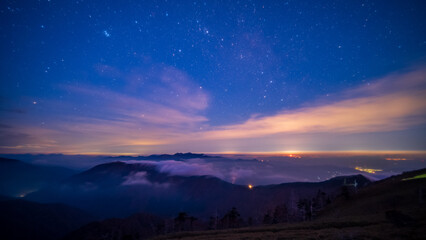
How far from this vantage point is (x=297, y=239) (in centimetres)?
2327

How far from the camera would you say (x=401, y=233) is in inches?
782

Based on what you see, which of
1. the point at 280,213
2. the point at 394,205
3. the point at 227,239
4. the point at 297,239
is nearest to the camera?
the point at 297,239

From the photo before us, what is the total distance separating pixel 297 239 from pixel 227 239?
11991 millimetres

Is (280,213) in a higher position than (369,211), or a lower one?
lower

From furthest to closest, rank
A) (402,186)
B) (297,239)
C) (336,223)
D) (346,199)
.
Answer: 1. (346,199)
2. (402,186)
3. (336,223)
4. (297,239)

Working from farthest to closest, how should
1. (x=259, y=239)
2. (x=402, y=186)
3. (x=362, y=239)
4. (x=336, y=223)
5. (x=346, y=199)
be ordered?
(x=346, y=199), (x=402, y=186), (x=336, y=223), (x=259, y=239), (x=362, y=239)

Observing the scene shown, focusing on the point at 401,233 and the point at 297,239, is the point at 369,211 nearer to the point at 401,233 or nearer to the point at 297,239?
the point at 401,233

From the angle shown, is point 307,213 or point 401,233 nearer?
point 401,233

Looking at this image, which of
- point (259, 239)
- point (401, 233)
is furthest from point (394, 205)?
point (259, 239)

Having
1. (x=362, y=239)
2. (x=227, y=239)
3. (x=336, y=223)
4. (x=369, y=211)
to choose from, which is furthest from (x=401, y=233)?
(x=369, y=211)

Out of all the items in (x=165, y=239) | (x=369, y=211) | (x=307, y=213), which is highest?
(x=369, y=211)

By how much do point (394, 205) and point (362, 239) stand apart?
33797 millimetres

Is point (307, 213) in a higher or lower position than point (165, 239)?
lower

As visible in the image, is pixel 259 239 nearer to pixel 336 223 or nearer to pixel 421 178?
pixel 336 223
